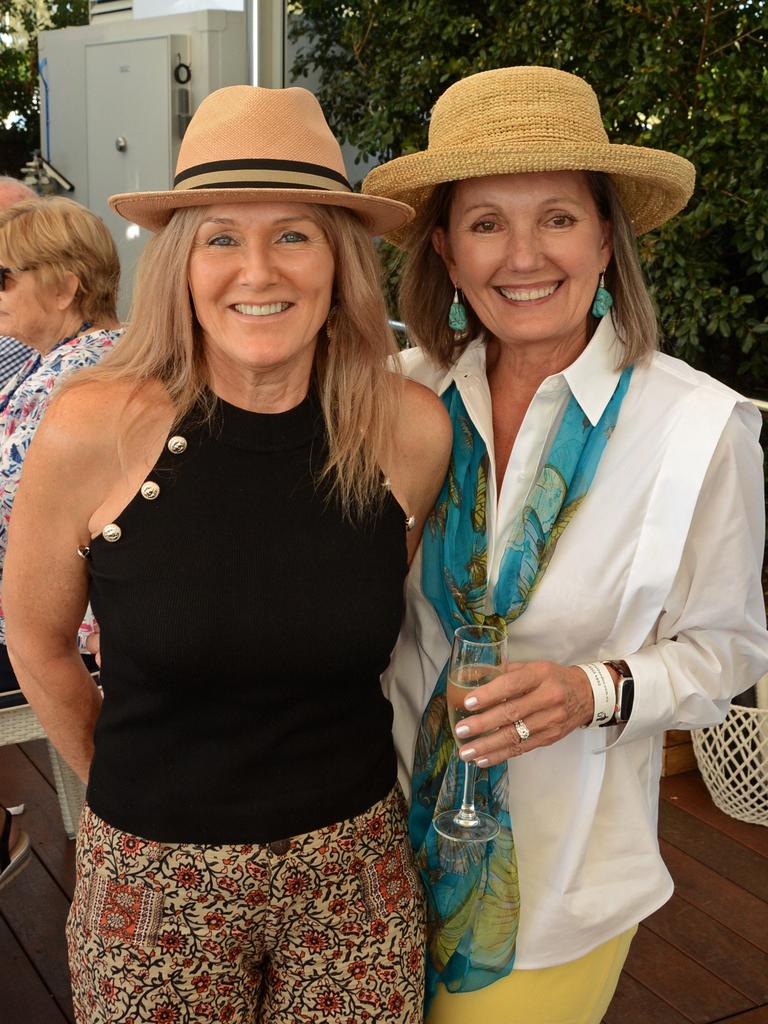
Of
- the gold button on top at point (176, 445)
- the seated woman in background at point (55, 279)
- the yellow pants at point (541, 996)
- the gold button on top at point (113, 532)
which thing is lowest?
the yellow pants at point (541, 996)

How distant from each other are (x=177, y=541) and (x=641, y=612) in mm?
700

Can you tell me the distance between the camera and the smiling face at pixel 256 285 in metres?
1.59

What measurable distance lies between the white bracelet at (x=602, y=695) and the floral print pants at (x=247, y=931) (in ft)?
1.17

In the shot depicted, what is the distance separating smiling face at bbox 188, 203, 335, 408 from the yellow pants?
0.98 m

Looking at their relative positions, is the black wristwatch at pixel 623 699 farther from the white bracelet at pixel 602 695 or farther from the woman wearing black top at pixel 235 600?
the woman wearing black top at pixel 235 600

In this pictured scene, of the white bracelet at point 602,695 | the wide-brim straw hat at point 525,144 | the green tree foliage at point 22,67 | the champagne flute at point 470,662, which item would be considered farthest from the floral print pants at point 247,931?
the green tree foliage at point 22,67

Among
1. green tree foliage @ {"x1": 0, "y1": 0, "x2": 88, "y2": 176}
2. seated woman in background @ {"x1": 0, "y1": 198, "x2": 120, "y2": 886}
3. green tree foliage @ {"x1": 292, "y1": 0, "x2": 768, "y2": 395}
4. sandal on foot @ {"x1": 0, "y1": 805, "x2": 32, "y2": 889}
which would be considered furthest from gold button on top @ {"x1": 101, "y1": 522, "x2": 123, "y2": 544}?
green tree foliage @ {"x1": 0, "y1": 0, "x2": 88, "y2": 176}

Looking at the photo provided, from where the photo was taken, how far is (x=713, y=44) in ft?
12.7

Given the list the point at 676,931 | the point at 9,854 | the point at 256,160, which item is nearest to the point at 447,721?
the point at 256,160

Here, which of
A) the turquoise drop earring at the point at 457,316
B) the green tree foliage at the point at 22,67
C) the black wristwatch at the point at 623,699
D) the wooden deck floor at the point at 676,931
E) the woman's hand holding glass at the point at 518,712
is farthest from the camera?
the green tree foliage at the point at 22,67

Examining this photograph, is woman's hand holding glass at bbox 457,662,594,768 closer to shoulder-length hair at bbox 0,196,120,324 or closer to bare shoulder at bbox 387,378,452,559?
bare shoulder at bbox 387,378,452,559

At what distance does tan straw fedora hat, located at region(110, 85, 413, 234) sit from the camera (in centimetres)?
157

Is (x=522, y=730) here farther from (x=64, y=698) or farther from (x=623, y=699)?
(x=64, y=698)

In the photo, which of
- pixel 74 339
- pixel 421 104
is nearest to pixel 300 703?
pixel 74 339
